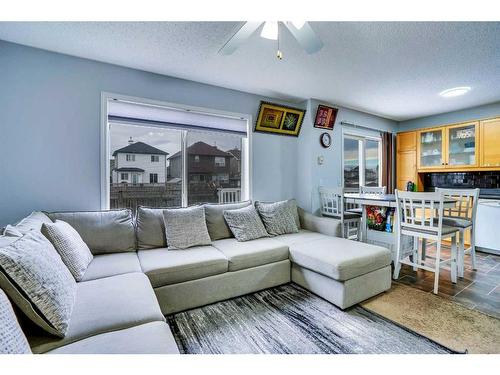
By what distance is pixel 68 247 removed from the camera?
1692mm

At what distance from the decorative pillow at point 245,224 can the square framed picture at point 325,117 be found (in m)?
1.92

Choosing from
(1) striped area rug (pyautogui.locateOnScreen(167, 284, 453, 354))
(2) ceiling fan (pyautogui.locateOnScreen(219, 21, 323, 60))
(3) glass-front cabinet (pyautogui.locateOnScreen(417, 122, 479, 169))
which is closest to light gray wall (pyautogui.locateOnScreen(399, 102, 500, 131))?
(3) glass-front cabinet (pyautogui.locateOnScreen(417, 122, 479, 169))

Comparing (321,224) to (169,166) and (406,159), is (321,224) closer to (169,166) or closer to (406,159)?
(169,166)

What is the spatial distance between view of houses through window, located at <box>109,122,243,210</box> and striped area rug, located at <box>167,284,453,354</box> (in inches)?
59.1

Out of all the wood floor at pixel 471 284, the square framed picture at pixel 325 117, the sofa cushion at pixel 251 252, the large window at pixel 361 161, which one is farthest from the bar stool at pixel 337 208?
the sofa cushion at pixel 251 252

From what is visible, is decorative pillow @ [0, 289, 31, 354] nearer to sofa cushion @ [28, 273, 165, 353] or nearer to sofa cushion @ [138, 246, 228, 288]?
sofa cushion @ [28, 273, 165, 353]

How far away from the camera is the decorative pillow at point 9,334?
738 mm

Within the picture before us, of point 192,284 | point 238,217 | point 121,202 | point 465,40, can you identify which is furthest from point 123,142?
point 465,40

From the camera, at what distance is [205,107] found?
3.06 meters

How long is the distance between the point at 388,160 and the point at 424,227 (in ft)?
9.21

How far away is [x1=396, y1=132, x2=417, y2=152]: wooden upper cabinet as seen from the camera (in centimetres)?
469
